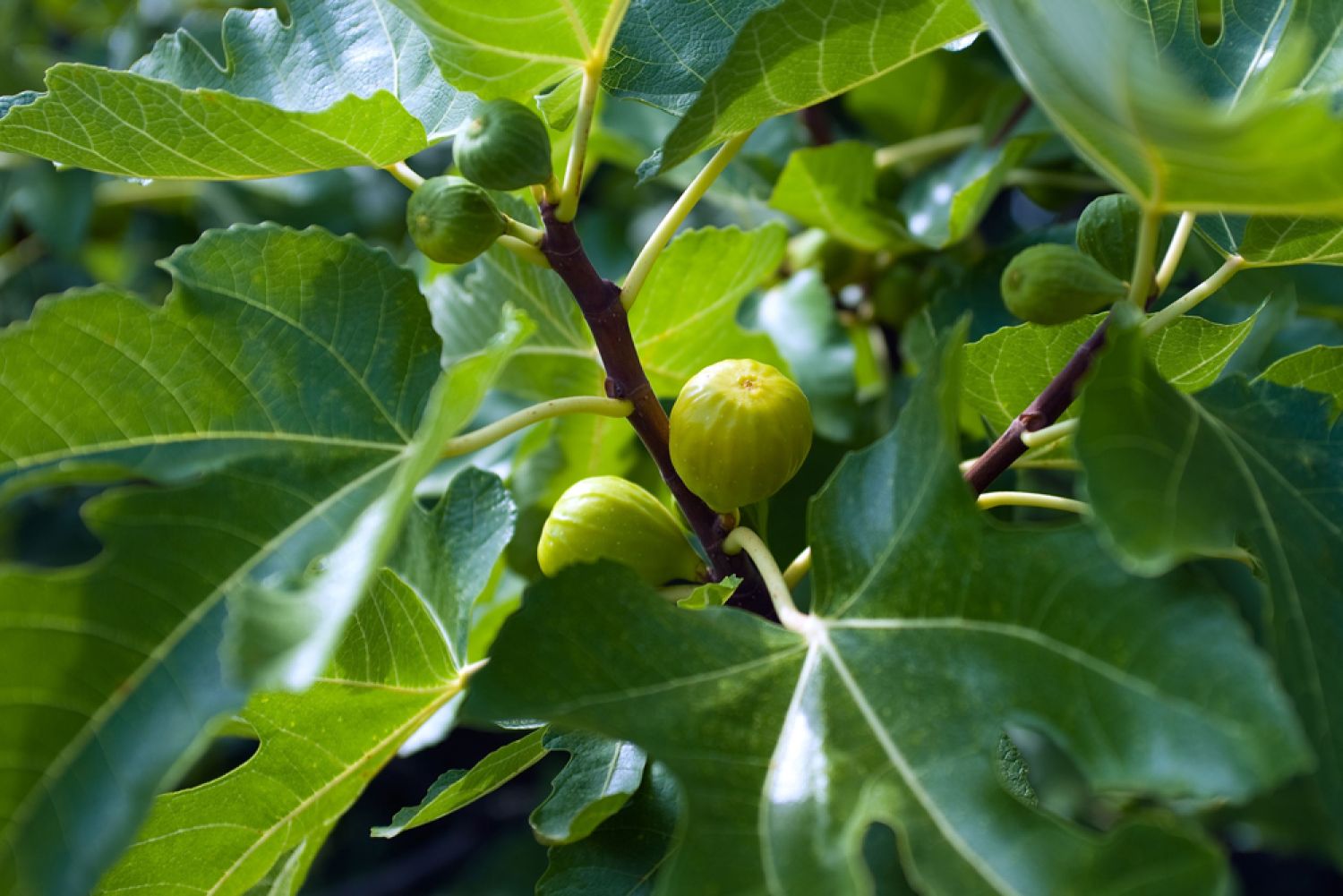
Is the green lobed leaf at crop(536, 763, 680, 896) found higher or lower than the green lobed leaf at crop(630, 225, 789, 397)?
lower

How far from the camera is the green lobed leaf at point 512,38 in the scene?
37.0 inches

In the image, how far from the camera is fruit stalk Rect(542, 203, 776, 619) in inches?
39.1

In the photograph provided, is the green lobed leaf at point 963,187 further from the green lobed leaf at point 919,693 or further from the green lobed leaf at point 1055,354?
the green lobed leaf at point 919,693

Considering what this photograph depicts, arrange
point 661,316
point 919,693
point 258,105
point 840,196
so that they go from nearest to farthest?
point 919,693, point 258,105, point 661,316, point 840,196

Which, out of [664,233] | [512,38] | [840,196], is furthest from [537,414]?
[840,196]

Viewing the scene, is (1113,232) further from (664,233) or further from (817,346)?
(817,346)

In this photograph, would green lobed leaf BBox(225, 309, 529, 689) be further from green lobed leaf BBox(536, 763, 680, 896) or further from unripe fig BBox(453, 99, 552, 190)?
green lobed leaf BBox(536, 763, 680, 896)

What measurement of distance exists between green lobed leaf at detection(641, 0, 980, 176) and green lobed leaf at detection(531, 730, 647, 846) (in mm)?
514

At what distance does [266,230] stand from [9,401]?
24 centimetres

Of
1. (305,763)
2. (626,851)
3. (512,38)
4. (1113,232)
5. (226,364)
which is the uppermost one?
(512,38)

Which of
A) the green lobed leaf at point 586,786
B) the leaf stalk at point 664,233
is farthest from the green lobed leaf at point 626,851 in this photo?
the leaf stalk at point 664,233

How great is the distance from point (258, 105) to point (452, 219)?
17cm

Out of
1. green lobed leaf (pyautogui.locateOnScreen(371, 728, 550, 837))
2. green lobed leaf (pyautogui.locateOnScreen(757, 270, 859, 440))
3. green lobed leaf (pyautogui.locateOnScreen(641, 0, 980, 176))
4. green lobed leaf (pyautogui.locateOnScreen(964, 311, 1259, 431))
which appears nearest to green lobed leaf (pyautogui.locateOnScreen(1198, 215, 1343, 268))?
green lobed leaf (pyautogui.locateOnScreen(964, 311, 1259, 431))

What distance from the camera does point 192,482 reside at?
842 millimetres
